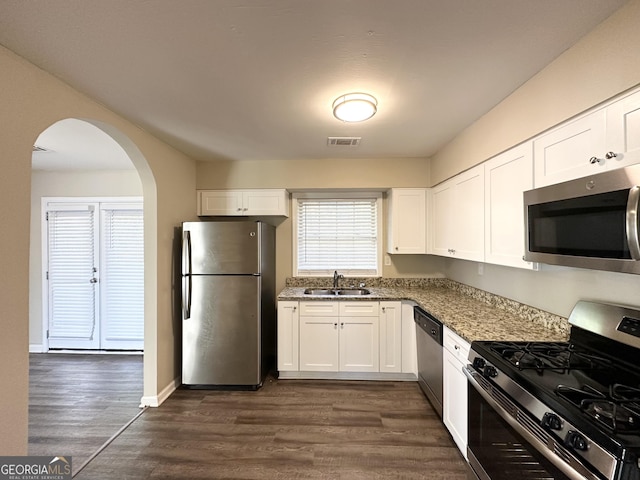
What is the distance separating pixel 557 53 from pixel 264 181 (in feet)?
8.98

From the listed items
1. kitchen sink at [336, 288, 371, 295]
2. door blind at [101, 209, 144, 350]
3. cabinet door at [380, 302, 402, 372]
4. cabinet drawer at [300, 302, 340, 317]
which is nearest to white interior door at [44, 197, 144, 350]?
door blind at [101, 209, 144, 350]

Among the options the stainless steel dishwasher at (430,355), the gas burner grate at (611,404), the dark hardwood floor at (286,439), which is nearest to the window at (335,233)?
the stainless steel dishwasher at (430,355)

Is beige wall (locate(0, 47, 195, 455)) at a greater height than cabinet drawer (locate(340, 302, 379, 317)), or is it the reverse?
beige wall (locate(0, 47, 195, 455))

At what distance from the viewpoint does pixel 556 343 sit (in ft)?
5.35

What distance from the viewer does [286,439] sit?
2.21m

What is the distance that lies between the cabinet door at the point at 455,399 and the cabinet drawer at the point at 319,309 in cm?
121

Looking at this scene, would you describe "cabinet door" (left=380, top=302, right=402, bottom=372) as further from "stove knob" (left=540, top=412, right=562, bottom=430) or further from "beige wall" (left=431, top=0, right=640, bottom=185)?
"stove knob" (left=540, top=412, right=562, bottom=430)

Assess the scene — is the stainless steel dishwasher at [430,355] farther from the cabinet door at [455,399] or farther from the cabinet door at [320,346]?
the cabinet door at [320,346]

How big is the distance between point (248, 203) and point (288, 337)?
5.28ft

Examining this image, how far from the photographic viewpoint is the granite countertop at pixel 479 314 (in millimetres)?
1810

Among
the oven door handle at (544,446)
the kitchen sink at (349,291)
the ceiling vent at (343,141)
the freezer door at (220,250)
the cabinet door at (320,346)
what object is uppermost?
the ceiling vent at (343,141)

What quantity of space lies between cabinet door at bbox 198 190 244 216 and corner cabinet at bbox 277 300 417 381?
1.26 m

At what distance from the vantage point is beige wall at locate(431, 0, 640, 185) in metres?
1.19

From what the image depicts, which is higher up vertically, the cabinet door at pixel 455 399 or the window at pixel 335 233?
the window at pixel 335 233
